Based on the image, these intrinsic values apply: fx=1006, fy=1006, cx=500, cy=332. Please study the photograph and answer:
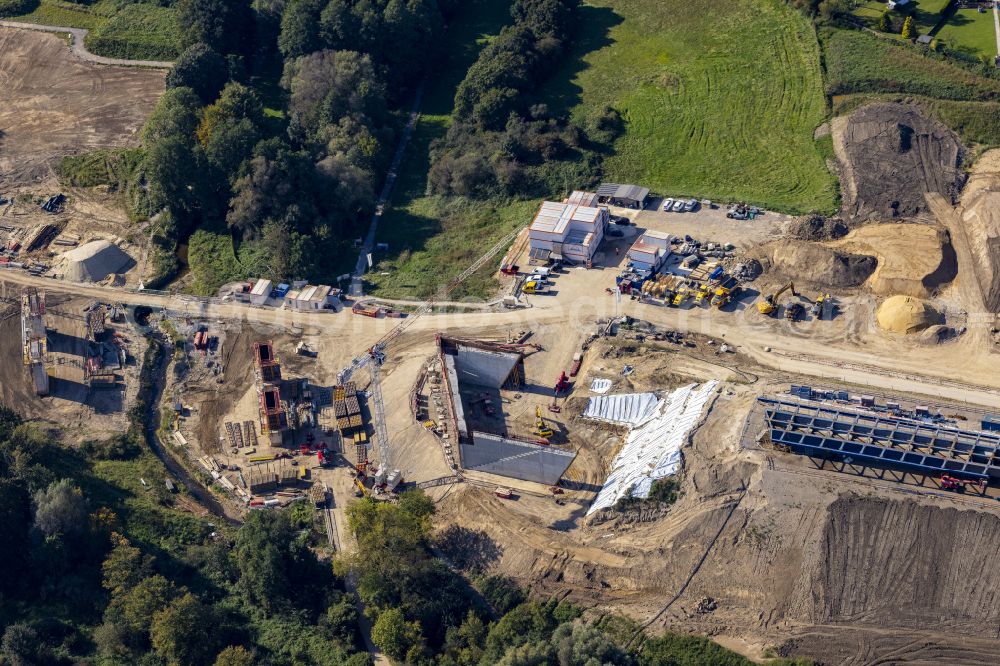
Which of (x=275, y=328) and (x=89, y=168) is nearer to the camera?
(x=275, y=328)

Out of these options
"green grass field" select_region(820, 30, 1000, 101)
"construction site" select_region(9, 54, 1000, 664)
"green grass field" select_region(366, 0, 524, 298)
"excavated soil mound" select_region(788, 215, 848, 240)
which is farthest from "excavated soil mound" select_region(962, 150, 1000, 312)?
"green grass field" select_region(366, 0, 524, 298)

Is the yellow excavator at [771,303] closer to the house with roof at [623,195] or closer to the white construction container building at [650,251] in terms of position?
the white construction container building at [650,251]

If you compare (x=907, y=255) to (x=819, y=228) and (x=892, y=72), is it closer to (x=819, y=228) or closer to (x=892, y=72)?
(x=819, y=228)

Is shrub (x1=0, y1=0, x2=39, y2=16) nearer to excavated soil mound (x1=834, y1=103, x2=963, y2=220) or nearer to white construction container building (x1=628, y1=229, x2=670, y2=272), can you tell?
white construction container building (x1=628, y1=229, x2=670, y2=272)

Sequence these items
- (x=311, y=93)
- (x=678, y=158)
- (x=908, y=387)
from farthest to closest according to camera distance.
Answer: (x=311, y=93) < (x=678, y=158) < (x=908, y=387)

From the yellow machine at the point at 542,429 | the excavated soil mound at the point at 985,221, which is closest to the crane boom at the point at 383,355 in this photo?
the yellow machine at the point at 542,429

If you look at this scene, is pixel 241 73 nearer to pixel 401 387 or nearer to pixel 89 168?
pixel 89 168

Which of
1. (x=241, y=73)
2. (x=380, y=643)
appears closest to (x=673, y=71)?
(x=241, y=73)

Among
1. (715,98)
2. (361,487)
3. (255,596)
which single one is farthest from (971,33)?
(255,596)
